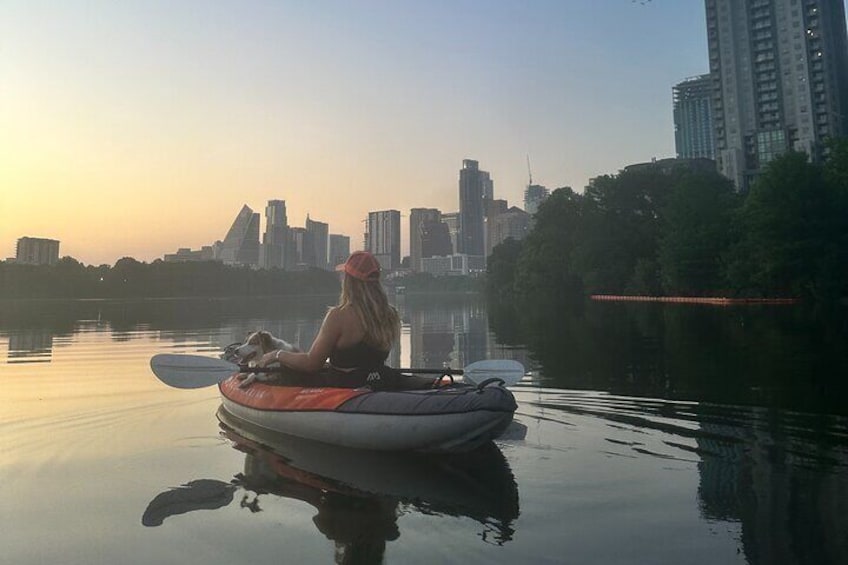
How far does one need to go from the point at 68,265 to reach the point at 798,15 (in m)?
126

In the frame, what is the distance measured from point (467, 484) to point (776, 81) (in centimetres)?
11270

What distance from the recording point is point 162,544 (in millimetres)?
3482

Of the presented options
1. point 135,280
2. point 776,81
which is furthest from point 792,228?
point 135,280

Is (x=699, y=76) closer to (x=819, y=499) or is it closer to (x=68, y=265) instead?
(x=68, y=265)

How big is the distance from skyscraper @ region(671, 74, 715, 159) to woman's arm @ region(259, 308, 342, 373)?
628ft

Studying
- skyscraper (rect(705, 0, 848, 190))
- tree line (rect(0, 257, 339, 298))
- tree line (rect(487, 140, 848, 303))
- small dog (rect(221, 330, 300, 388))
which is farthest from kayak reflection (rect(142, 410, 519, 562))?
tree line (rect(0, 257, 339, 298))

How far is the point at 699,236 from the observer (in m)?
46.0

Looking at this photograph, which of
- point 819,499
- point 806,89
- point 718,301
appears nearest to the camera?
point 819,499

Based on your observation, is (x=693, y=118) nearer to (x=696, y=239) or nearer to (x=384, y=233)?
(x=384, y=233)

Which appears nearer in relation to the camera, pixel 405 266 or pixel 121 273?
pixel 121 273

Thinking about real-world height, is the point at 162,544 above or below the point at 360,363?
below

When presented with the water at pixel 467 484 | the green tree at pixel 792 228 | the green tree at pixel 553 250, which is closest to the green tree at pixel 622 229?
the green tree at pixel 553 250

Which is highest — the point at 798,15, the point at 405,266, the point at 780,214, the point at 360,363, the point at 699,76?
the point at 699,76

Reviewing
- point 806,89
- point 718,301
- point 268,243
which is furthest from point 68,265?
point 806,89
